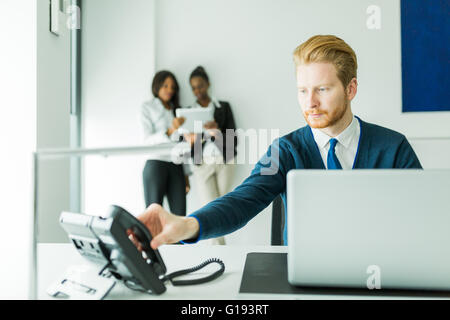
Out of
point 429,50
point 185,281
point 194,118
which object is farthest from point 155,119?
point 185,281

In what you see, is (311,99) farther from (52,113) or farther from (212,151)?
(212,151)

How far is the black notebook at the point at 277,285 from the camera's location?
2.41ft

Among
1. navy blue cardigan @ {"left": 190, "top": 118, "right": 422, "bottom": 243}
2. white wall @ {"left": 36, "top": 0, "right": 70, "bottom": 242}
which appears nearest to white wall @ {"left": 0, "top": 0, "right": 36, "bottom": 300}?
white wall @ {"left": 36, "top": 0, "right": 70, "bottom": 242}

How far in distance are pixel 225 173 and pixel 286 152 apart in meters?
2.10

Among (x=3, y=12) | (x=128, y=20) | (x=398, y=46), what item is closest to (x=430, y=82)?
(x=398, y=46)

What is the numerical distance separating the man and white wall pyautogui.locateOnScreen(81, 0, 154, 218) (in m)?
2.38

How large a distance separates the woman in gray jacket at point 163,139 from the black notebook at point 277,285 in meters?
1.88

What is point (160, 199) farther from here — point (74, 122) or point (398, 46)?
point (398, 46)

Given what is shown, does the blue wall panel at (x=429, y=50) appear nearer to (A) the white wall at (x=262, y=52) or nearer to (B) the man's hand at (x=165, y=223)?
(A) the white wall at (x=262, y=52)

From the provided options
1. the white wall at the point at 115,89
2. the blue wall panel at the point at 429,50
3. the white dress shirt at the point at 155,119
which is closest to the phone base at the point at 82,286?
the white dress shirt at the point at 155,119

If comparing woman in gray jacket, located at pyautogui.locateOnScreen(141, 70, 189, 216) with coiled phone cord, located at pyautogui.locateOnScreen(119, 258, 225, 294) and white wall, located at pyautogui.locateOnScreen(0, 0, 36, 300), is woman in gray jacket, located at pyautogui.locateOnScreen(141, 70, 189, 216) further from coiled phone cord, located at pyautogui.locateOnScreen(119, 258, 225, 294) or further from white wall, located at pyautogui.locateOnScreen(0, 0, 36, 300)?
coiled phone cord, located at pyautogui.locateOnScreen(119, 258, 225, 294)

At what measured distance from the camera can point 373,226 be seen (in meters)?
0.69

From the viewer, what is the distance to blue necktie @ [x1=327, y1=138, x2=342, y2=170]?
45.2 inches

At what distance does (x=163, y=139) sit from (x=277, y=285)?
2.36m
